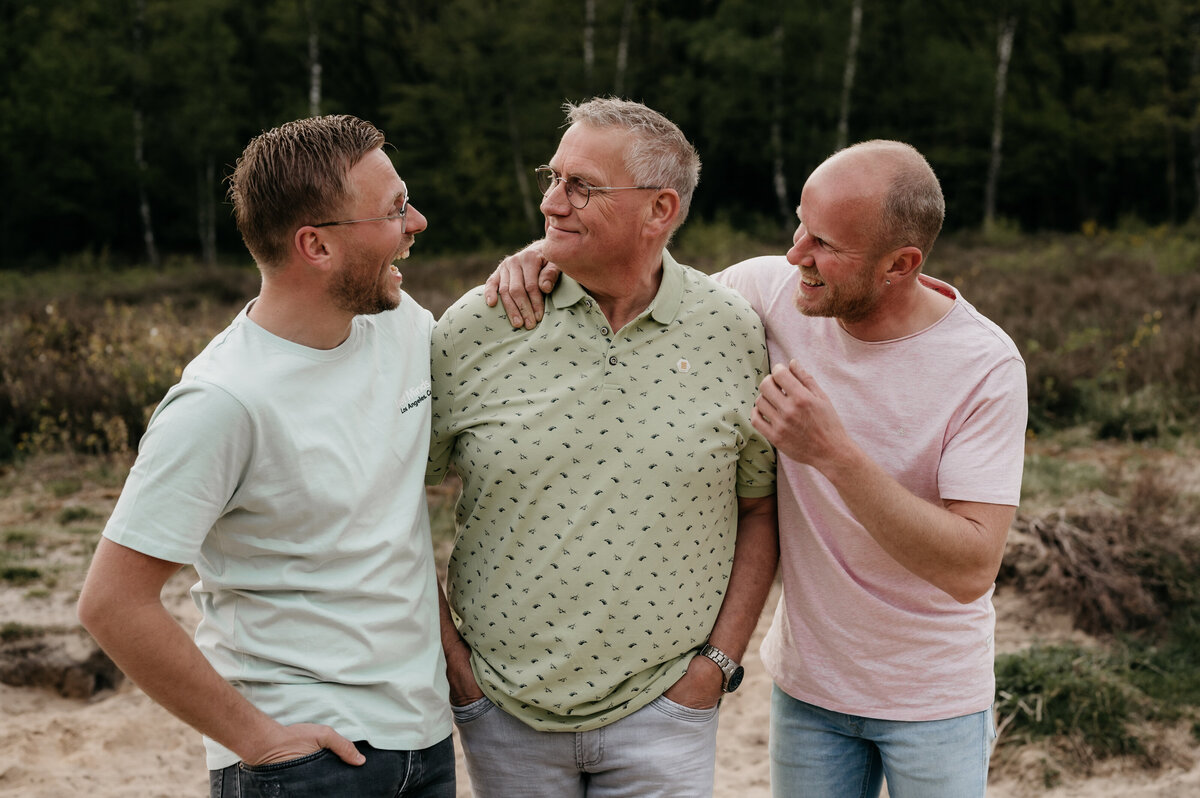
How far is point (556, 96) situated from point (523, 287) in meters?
27.2

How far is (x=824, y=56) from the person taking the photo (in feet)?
91.5

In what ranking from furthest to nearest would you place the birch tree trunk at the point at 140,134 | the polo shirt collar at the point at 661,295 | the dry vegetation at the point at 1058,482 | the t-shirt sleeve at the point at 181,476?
1. the birch tree trunk at the point at 140,134
2. the dry vegetation at the point at 1058,482
3. the polo shirt collar at the point at 661,295
4. the t-shirt sleeve at the point at 181,476

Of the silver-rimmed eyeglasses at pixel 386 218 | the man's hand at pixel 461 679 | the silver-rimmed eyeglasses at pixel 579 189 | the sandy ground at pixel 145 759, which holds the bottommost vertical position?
the sandy ground at pixel 145 759

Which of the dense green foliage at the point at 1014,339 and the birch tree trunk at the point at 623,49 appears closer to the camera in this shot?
the dense green foliage at the point at 1014,339

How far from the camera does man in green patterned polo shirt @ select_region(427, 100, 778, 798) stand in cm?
238

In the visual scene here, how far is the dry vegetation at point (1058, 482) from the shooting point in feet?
15.3

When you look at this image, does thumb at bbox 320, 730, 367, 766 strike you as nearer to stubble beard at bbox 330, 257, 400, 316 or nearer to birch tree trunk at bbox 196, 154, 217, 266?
stubble beard at bbox 330, 257, 400, 316

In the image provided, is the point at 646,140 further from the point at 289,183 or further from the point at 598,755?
the point at 598,755

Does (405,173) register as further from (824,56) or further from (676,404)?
(676,404)

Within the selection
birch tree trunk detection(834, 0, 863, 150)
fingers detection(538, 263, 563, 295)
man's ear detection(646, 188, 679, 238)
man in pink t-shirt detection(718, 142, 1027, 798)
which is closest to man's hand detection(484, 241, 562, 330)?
fingers detection(538, 263, 563, 295)

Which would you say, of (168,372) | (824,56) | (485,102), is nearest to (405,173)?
(485,102)

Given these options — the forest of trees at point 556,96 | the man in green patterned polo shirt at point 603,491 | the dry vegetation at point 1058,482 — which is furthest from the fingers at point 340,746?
the forest of trees at point 556,96

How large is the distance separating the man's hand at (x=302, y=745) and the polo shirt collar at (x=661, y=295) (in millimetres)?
1072

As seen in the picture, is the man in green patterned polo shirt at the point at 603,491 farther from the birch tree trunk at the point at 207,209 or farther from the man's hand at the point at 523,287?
the birch tree trunk at the point at 207,209
